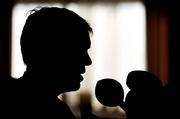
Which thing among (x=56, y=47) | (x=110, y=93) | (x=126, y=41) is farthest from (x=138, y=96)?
(x=126, y=41)

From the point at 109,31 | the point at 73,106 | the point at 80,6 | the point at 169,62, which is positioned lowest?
the point at 73,106

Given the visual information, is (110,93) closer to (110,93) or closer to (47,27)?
(110,93)

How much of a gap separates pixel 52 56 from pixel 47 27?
0.20ft

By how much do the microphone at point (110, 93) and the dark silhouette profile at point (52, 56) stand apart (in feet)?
0.18

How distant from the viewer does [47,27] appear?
721 millimetres

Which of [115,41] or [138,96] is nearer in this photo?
[138,96]

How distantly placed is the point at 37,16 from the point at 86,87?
2.61 m

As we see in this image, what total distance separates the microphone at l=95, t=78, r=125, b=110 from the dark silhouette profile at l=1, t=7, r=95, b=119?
0.06 metres

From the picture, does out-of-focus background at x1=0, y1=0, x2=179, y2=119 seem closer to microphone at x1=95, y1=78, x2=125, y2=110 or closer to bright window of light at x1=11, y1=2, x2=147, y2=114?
bright window of light at x1=11, y1=2, x2=147, y2=114

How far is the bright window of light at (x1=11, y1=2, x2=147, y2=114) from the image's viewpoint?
326 centimetres

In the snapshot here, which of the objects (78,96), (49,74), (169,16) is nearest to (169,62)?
(169,16)

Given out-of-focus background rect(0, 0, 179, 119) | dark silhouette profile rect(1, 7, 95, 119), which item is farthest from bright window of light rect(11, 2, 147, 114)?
dark silhouette profile rect(1, 7, 95, 119)

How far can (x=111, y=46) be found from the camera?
332 cm

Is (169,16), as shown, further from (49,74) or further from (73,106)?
(49,74)
